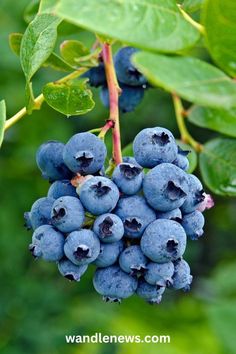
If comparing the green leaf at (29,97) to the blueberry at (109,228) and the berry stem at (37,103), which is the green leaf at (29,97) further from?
the blueberry at (109,228)

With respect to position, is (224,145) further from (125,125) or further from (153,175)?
(125,125)

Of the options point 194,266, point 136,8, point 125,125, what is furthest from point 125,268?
point 194,266

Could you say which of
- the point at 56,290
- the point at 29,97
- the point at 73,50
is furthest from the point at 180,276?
the point at 56,290

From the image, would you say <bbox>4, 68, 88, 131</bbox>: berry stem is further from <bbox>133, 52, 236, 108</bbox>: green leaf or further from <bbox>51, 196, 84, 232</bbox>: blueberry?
<bbox>133, 52, 236, 108</bbox>: green leaf

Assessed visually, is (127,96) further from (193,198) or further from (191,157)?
(193,198)

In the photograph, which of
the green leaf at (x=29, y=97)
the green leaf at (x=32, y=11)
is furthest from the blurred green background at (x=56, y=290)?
the green leaf at (x=29, y=97)
